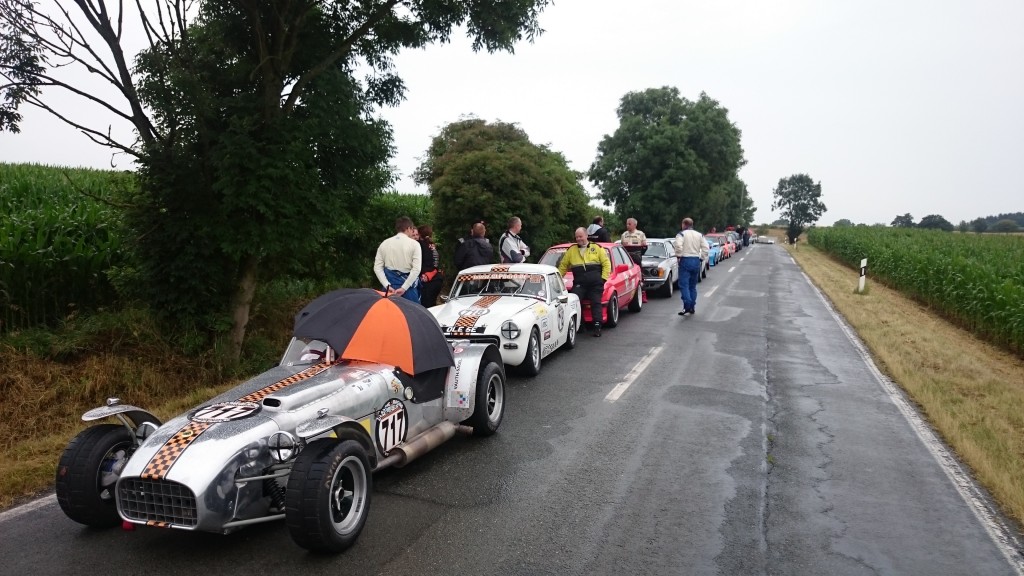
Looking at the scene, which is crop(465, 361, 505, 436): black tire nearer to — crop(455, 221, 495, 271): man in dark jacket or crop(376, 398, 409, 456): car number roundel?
crop(376, 398, 409, 456): car number roundel

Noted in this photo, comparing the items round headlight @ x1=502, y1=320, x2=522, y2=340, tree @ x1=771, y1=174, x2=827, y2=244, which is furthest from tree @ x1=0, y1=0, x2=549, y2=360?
tree @ x1=771, y1=174, x2=827, y2=244

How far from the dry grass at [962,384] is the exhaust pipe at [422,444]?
431cm


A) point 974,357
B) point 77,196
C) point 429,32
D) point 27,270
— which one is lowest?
point 974,357

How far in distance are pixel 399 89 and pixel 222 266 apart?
144 inches

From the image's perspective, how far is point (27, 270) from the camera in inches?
317

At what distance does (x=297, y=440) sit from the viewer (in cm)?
416

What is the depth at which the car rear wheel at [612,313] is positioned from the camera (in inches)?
504

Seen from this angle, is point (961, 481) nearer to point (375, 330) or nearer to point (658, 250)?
point (375, 330)

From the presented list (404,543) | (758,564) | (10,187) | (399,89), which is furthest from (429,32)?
(758,564)

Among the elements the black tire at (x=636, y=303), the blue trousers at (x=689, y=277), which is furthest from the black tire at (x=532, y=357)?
the black tire at (x=636, y=303)

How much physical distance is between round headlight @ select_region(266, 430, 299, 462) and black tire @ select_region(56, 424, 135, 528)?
1097 millimetres

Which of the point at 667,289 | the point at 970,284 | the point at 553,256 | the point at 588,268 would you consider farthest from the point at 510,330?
the point at 970,284

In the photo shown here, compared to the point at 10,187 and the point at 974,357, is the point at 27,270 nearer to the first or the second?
the point at 10,187

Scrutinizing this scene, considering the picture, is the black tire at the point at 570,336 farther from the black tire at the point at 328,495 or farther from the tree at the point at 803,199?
the tree at the point at 803,199
